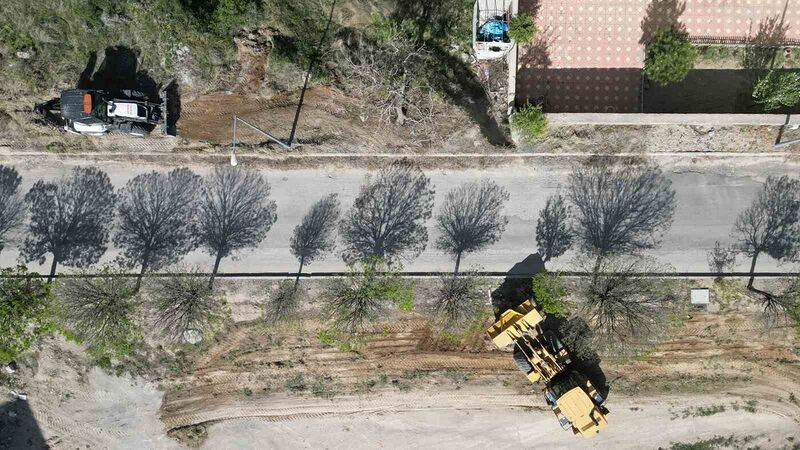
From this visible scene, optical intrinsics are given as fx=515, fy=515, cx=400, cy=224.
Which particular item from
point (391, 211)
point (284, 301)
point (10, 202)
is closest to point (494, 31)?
point (391, 211)

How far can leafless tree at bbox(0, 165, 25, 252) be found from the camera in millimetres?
18828

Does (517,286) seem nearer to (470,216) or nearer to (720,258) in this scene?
(470,216)

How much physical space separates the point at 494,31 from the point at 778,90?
9.79m

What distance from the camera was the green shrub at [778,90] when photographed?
17297 mm

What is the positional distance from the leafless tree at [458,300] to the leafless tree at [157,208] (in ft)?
30.9

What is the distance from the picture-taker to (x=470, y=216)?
18.8m

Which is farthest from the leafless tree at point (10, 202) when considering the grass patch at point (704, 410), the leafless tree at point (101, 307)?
the grass patch at point (704, 410)

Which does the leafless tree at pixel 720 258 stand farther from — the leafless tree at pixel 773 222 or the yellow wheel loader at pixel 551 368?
the yellow wheel loader at pixel 551 368

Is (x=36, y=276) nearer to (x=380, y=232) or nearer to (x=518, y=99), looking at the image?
(x=380, y=232)

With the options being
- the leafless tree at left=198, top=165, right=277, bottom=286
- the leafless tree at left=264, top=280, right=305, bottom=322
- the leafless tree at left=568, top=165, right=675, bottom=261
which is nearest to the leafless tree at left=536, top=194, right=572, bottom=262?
the leafless tree at left=568, top=165, right=675, bottom=261

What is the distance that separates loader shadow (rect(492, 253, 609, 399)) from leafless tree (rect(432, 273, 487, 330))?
745 millimetres

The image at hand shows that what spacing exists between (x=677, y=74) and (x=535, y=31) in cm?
493

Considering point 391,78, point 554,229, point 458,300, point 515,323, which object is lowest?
point 515,323

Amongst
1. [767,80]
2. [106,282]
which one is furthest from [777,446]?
[106,282]
